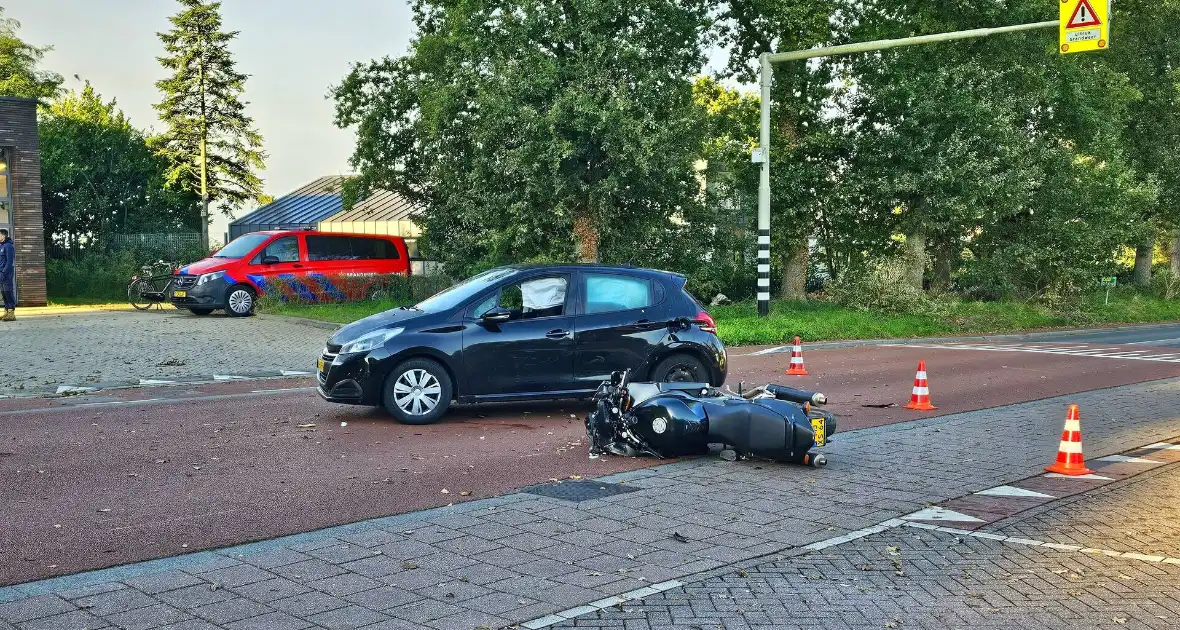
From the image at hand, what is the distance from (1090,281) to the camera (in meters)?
29.2

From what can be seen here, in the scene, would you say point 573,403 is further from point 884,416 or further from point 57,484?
point 57,484

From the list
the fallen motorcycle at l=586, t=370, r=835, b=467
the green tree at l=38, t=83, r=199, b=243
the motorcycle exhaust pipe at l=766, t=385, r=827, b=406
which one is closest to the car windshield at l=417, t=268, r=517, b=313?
the fallen motorcycle at l=586, t=370, r=835, b=467

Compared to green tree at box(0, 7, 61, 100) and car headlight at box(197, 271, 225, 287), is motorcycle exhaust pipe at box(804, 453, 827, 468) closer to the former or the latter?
car headlight at box(197, 271, 225, 287)

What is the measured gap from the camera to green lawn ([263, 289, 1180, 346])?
71.6 ft

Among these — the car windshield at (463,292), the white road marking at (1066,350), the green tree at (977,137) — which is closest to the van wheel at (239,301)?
the white road marking at (1066,350)

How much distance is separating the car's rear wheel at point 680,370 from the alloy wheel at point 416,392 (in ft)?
7.31

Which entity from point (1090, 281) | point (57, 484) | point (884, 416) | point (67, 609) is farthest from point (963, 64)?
point (67, 609)

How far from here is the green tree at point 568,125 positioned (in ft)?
77.6

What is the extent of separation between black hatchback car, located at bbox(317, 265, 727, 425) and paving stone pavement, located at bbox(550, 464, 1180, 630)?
478cm

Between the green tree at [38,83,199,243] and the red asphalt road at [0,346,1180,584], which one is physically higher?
the green tree at [38,83,199,243]

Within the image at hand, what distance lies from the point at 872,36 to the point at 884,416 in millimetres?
18667

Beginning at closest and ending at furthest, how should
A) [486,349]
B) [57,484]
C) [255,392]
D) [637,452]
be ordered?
[57,484] < [637,452] < [486,349] < [255,392]

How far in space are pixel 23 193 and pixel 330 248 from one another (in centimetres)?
846

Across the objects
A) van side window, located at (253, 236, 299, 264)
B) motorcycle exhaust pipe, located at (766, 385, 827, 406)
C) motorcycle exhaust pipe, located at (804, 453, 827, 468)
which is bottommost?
motorcycle exhaust pipe, located at (804, 453, 827, 468)
